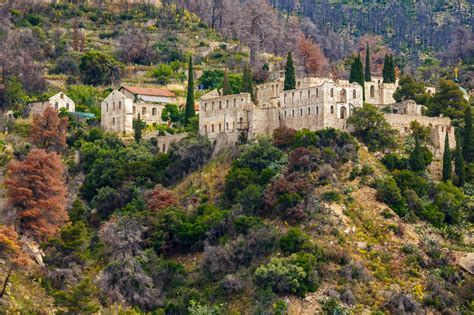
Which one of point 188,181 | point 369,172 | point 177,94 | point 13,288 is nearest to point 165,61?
point 177,94

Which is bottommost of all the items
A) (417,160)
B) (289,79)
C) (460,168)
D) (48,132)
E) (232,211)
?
(232,211)

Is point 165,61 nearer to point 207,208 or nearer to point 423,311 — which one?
point 207,208

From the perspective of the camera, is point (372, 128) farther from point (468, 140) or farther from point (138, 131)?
point (138, 131)

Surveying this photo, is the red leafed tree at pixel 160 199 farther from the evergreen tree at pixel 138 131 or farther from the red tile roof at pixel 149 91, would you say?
the red tile roof at pixel 149 91

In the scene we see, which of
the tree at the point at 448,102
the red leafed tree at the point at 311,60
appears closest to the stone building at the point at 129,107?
the red leafed tree at the point at 311,60

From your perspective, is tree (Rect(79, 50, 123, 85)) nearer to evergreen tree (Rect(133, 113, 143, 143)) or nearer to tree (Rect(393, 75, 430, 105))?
evergreen tree (Rect(133, 113, 143, 143))

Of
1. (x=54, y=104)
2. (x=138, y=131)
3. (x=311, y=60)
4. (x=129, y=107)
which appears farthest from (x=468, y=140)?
(x=54, y=104)
